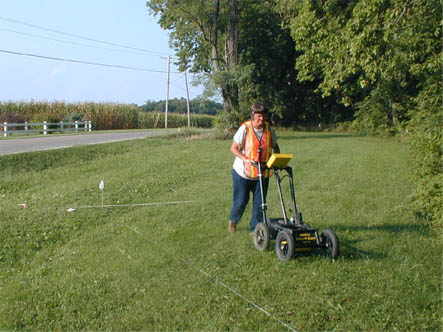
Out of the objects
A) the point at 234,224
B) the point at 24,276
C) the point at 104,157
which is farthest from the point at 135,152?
the point at 24,276

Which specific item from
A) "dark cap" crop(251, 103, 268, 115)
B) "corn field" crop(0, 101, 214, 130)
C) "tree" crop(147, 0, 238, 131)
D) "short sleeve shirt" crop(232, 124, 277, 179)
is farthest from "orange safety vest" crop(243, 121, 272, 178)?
"corn field" crop(0, 101, 214, 130)

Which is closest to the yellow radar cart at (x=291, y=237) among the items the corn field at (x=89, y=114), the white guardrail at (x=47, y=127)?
the corn field at (x=89, y=114)

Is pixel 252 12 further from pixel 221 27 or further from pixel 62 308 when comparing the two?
pixel 62 308

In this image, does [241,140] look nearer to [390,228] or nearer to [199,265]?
[199,265]

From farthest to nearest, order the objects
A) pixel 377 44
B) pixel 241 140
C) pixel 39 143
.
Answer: pixel 39 143, pixel 377 44, pixel 241 140

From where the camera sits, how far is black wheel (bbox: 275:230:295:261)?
18.2ft

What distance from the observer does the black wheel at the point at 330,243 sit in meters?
5.66

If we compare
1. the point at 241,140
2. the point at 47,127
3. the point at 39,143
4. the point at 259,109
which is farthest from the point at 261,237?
the point at 47,127

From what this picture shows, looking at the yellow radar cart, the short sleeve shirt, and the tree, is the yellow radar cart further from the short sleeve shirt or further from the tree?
the tree

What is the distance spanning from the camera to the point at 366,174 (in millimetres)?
13344

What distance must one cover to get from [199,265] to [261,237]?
3.58 ft

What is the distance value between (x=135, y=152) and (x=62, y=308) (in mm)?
13379

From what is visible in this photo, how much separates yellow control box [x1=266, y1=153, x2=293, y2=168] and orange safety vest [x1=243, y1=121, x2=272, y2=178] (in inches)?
13.8

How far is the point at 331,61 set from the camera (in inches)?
497
